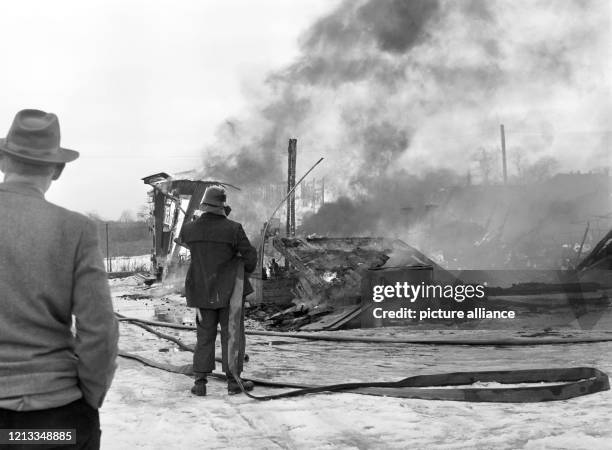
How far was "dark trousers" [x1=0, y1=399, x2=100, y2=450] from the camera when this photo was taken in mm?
2055

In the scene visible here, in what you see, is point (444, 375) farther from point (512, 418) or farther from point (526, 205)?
point (526, 205)

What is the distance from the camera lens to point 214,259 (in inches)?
221

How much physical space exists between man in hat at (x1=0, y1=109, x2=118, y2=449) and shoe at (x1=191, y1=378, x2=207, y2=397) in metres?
3.22

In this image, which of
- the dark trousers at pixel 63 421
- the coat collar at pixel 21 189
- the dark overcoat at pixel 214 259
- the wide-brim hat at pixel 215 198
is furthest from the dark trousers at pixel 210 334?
the coat collar at pixel 21 189

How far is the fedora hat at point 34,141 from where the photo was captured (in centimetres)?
219

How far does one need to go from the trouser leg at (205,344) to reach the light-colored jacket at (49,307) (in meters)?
3.31

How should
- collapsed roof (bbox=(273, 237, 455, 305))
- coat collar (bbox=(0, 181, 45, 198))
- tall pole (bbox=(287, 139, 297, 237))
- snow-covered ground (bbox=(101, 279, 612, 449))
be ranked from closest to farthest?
coat collar (bbox=(0, 181, 45, 198))
snow-covered ground (bbox=(101, 279, 612, 449))
collapsed roof (bbox=(273, 237, 455, 305))
tall pole (bbox=(287, 139, 297, 237))

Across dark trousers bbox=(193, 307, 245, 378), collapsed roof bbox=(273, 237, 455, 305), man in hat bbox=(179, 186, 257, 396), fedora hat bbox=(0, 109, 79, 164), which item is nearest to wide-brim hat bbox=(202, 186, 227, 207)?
man in hat bbox=(179, 186, 257, 396)

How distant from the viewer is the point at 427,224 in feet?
95.7

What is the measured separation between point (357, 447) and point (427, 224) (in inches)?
1017

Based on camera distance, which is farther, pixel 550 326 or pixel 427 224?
pixel 427 224

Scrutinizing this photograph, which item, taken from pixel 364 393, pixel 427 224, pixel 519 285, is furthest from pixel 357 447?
pixel 427 224

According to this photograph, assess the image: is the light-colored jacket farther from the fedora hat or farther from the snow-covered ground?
the snow-covered ground

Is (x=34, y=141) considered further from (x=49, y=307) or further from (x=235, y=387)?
(x=235, y=387)
